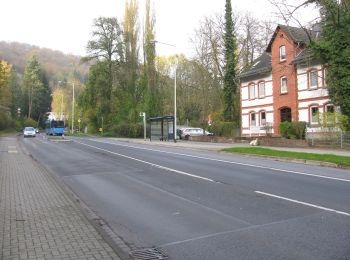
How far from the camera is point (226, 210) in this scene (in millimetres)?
9102

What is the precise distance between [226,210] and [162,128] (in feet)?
114

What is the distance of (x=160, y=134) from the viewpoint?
1753 inches

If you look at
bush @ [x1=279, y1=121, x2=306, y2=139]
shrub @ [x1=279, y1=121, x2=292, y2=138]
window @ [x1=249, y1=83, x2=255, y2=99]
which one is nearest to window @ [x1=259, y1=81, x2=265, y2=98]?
window @ [x1=249, y1=83, x2=255, y2=99]

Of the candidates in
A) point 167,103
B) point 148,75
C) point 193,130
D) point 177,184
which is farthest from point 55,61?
point 177,184

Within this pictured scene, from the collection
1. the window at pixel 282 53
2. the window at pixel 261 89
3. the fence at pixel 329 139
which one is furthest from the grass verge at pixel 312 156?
the window at pixel 261 89

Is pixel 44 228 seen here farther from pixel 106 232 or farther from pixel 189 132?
pixel 189 132

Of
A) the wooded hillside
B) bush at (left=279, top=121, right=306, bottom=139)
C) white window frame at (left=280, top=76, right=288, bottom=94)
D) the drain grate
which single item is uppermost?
the wooded hillside

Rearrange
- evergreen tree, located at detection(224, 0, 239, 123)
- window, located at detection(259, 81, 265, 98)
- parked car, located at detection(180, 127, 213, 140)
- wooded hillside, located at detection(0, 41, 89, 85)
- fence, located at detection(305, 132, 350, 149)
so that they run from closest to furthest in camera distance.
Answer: fence, located at detection(305, 132, 350, 149) → window, located at detection(259, 81, 265, 98) → evergreen tree, located at detection(224, 0, 239, 123) → parked car, located at detection(180, 127, 213, 140) → wooded hillside, located at detection(0, 41, 89, 85)

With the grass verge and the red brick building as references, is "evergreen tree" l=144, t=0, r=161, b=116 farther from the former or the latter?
the grass verge

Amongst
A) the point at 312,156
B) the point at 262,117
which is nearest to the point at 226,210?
the point at 312,156

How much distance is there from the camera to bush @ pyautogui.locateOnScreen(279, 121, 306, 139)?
33594 mm

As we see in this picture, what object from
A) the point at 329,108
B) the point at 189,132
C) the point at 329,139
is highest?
the point at 329,108

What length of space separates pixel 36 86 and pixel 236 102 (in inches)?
3186

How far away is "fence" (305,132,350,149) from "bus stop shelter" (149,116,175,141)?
1490 centimetres
